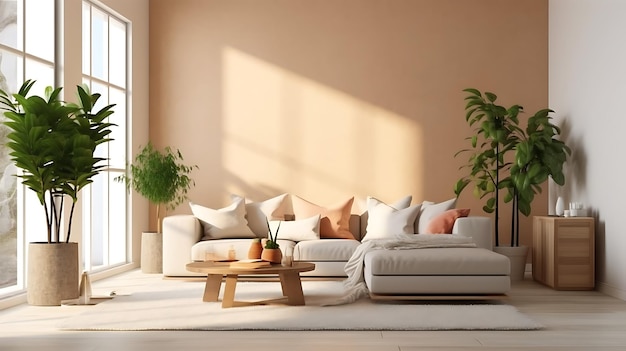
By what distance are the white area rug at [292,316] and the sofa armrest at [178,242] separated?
1.28m

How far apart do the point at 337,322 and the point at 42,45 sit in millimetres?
3786

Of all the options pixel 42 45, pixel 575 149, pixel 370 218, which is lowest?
pixel 370 218

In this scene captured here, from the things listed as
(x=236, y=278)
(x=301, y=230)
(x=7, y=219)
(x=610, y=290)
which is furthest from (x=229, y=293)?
(x=610, y=290)

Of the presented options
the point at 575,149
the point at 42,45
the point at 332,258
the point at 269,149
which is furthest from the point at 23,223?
the point at 575,149

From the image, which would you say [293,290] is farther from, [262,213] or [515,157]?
[515,157]

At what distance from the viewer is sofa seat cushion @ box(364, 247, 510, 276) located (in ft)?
20.9

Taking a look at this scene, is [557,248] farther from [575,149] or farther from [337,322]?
[337,322]

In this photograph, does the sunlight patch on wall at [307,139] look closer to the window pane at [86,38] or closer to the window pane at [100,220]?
the window pane at [100,220]

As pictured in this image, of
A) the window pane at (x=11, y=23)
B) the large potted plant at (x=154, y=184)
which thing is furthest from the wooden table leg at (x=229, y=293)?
the large potted plant at (x=154, y=184)

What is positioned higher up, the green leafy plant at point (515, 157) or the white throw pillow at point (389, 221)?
the green leafy plant at point (515, 157)

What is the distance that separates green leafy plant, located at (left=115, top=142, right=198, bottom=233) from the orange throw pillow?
111 inches

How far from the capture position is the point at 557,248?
7.47 metres

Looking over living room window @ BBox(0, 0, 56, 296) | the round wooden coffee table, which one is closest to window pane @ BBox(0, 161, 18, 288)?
Result: living room window @ BBox(0, 0, 56, 296)

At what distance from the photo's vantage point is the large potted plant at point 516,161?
26.8 ft
